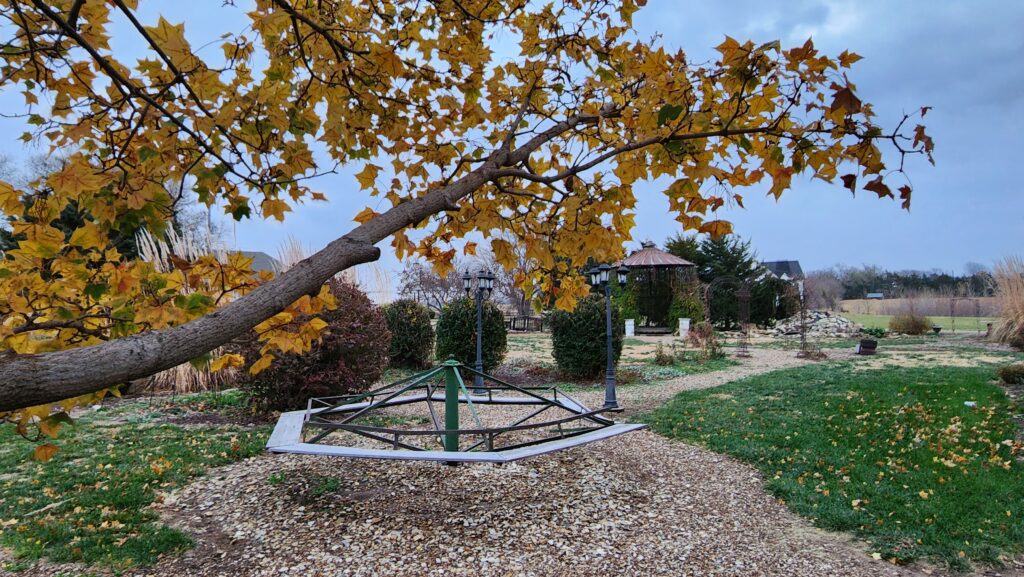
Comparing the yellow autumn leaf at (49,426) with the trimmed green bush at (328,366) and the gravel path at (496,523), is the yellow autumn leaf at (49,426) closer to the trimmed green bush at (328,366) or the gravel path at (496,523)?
the gravel path at (496,523)

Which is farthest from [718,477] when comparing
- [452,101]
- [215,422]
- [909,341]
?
[909,341]

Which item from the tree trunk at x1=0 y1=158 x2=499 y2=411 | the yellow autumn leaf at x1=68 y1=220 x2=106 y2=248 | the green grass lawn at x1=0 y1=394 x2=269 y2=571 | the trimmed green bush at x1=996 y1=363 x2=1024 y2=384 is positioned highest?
the yellow autumn leaf at x1=68 y1=220 x2=106 y2=248

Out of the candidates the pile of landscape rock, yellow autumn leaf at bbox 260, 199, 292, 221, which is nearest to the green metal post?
yellow autumn leaf at bbox 260, 199, 292, 221

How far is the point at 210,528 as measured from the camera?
116 inches

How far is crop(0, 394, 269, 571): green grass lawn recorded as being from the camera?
271 cm

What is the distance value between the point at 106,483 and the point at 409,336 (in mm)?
7089

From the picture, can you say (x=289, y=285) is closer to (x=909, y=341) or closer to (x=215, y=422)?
(x=215, y=422)

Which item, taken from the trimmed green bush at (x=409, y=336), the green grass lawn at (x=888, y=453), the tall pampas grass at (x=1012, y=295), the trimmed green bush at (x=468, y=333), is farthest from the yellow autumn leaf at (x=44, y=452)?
the tall pampas grass at (x=1012, y=295)

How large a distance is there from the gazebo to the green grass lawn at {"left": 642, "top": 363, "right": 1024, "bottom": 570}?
41.9ft

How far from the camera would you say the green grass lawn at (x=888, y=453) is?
9.82ft

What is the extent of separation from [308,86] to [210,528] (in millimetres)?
2354

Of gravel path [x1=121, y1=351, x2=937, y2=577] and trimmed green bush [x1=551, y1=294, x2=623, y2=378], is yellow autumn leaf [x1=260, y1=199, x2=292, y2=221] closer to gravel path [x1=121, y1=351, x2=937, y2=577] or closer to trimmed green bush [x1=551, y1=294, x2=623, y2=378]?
gravel path [x1=121, y1=351, x2=937, y2=577]

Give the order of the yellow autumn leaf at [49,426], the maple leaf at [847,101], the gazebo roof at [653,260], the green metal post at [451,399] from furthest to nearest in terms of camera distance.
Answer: the gazebo roof at [653,260], the green metal post at [451,399], the yellow autumn leaf at [49,426], the maple leaf at [847,101]

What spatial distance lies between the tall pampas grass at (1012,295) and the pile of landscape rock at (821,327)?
6.55 m
